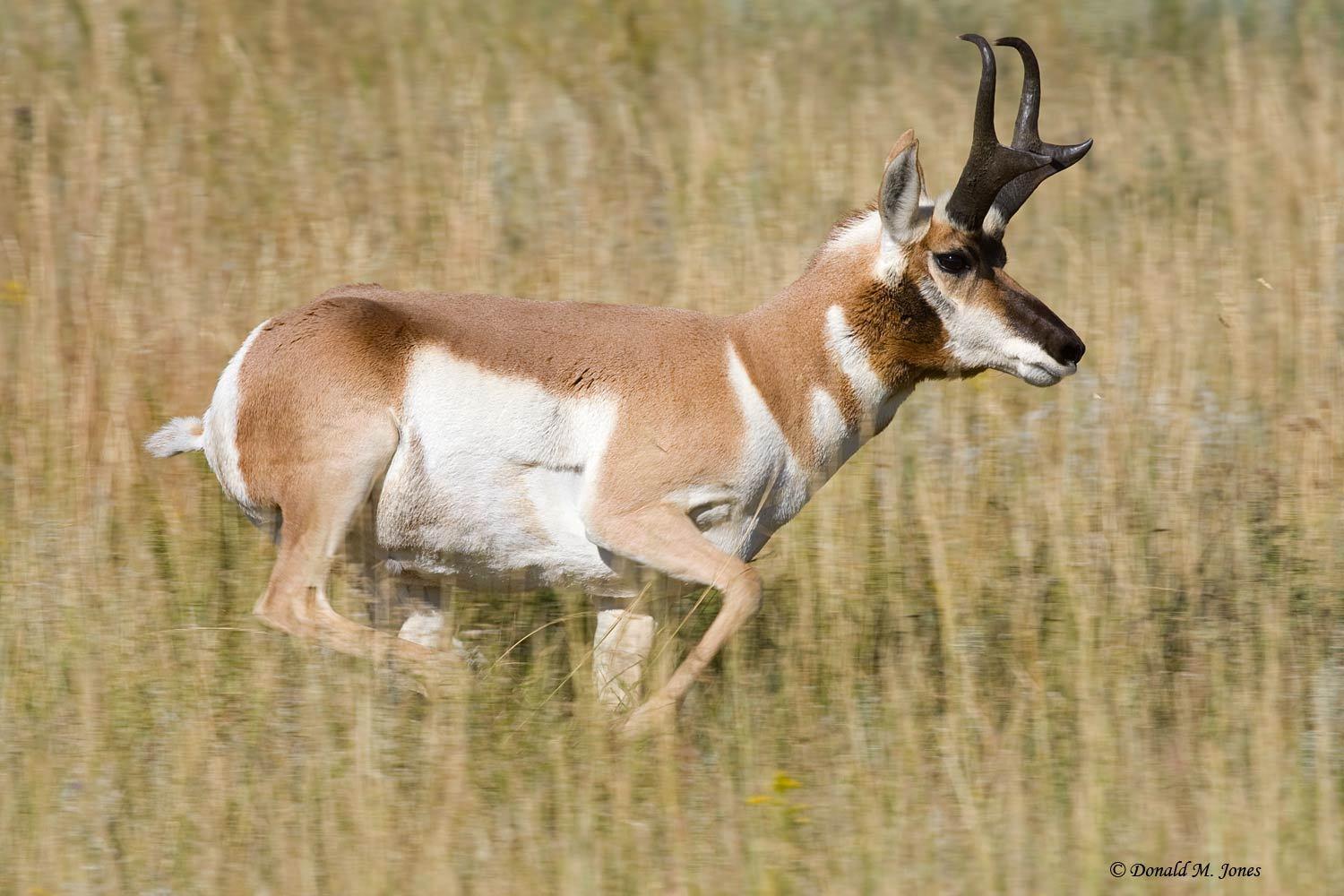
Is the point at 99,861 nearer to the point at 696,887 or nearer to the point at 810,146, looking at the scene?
the point at 696,887

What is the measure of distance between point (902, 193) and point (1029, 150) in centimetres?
58

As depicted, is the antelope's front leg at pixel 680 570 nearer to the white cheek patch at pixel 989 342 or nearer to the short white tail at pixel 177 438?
the white cheek patch at pixel 989 342

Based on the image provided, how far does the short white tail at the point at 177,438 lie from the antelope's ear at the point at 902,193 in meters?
2.47

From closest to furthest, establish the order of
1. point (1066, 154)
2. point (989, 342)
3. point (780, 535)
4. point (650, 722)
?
point (650, 722)
point (989, 342)
point (1066, 154)
point (780, 535)

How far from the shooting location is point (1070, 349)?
17.7ft

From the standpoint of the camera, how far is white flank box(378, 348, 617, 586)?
5246mm

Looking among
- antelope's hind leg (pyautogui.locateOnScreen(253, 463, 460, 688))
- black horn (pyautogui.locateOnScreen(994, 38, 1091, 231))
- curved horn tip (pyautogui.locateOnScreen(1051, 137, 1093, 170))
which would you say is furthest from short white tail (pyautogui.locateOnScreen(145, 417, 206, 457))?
curved horn tip (pyautogui.locateOnScreen(1051, 137, 1093, 170))

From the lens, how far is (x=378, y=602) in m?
5.66

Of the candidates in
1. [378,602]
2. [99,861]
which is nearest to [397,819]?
[99,861]

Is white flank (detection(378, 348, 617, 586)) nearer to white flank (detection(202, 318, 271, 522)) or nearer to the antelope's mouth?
white flank (detection(202, 318, 271, 522))

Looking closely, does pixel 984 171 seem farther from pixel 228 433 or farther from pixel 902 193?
pixel 228 433

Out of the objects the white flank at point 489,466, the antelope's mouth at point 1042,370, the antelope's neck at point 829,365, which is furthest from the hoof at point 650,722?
the antelope's mouth at point 1042,370

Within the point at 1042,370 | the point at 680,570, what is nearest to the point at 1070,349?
the point at 1042,370

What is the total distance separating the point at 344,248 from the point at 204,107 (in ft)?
6.74
